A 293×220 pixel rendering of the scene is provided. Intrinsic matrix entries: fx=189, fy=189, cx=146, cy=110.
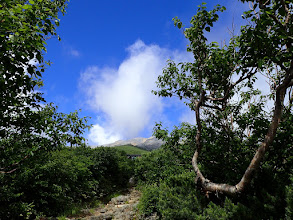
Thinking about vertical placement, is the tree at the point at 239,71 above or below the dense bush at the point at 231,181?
above

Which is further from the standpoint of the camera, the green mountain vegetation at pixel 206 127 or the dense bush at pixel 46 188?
the dense bush at pixel 46 188

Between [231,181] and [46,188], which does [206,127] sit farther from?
[46,188]

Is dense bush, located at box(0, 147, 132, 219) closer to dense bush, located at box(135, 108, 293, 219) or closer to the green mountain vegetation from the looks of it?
the green mountain vegetation

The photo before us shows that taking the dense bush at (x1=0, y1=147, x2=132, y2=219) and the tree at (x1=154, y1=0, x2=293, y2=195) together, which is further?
the dense bush at (x1=0, y1=147, x2=132, y2=219)

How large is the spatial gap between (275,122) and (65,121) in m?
5.52

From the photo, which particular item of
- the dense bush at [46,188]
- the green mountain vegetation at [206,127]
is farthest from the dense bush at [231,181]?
the dense bush at [46,188]

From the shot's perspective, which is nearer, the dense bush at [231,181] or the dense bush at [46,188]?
the dense bush at [231,181]

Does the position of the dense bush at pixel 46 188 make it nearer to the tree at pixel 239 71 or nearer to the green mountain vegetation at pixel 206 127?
the green mountain vegetation at pixel 206 127

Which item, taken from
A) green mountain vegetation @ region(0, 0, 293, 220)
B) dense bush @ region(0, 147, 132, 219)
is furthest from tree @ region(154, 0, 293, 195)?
dense bush @ region(0, 147, 132, 219)

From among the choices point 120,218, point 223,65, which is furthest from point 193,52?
point 120,218

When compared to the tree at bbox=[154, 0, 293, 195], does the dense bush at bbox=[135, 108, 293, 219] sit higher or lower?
lower

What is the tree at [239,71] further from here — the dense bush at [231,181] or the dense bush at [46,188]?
the dense bush at [46,188]

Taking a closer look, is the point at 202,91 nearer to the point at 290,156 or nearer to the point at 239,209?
the point at 290,156

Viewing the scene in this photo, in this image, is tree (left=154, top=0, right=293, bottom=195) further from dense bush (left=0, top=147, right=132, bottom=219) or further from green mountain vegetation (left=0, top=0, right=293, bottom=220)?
dense bush (left=0, top=147, right=132, bottom=219)
